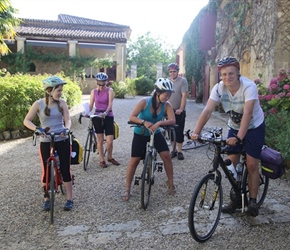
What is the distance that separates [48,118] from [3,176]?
92.2 inches

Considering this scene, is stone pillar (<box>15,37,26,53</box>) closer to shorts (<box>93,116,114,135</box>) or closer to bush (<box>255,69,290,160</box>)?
shorts (<box>93,116,114,135</box>)

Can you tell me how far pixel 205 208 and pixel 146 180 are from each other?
37.9 inches

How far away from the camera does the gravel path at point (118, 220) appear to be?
320cm

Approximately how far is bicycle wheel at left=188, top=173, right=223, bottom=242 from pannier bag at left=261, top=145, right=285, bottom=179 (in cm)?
62

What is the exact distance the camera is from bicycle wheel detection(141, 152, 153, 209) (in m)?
3.88

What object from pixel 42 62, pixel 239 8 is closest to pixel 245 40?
pixel 239 8

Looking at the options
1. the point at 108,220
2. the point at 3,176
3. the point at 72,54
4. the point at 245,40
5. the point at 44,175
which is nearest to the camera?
the point at 108,220

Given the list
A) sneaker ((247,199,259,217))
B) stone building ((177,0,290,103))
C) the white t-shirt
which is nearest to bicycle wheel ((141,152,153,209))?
the white t-shirt

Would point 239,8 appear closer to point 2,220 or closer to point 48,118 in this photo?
point 48,118

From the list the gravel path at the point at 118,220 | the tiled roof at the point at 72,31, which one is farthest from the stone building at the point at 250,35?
the tiled roof at the point at 72,31

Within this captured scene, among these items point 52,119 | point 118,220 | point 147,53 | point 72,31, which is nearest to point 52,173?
point 52,119

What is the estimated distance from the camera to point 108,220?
3.72 metres

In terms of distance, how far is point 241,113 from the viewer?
3.42 metres

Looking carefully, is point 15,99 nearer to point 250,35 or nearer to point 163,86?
point 163,86
